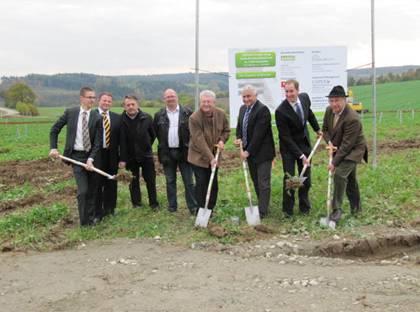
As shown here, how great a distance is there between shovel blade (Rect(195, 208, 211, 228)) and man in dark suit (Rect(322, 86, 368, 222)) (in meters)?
1.87

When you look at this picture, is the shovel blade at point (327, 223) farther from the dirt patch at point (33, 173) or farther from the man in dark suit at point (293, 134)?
the dirt patch at point (33, 173)

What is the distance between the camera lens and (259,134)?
822 centimetres

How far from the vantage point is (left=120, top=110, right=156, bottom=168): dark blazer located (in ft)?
28.7

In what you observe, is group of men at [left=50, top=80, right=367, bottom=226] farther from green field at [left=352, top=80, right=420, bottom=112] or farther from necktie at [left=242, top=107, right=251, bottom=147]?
green field at [left=352, top=80, right=420, bottom=112]

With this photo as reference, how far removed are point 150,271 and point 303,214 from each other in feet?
10.4

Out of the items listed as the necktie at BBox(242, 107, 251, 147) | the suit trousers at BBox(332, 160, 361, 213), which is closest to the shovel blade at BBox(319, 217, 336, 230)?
the suit trousers at BBox(332, 160, 361, 213)

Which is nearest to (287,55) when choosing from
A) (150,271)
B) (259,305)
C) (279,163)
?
(279,163)

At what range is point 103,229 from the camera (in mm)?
8406

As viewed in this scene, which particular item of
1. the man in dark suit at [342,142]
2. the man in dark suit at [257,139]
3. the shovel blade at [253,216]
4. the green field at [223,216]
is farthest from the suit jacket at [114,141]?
the man in dark suit at [342,142]

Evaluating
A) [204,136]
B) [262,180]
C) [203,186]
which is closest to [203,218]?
[203,186]

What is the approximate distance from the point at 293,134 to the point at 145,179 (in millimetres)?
2677

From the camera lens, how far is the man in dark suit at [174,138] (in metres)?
8.65

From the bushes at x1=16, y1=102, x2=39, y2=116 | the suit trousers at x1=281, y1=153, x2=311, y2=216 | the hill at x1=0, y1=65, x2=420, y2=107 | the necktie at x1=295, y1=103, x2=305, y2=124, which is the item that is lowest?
the suit trousers at x1=281, y1=153, x2=311, y2=216

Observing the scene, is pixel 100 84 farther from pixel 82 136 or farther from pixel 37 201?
pixel 82 136
